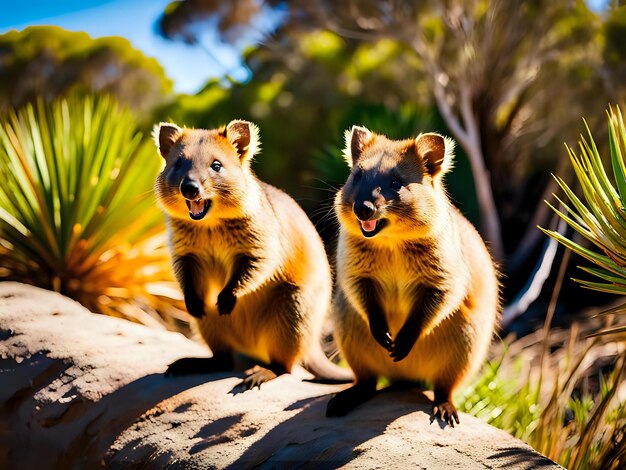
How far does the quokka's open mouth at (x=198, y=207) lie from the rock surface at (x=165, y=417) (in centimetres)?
95

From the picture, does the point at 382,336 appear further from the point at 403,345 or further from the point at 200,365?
the point at 200,365

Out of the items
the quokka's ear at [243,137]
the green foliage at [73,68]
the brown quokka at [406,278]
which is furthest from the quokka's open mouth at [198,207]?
the green foliage at [73,68]

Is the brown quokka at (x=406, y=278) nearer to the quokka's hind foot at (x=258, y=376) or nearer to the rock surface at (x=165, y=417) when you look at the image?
the rock surface at (x=165, y=417)

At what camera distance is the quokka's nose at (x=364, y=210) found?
3523mm

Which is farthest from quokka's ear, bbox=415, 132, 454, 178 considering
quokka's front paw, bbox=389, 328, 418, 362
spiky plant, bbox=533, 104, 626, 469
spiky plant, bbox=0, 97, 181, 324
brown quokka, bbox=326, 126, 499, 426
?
spiky plant, bbox=0, 97, 181, 324

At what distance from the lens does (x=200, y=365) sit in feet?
15.2

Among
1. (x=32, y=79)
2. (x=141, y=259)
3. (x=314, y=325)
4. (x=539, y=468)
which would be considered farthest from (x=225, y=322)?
(x=32, y=79)

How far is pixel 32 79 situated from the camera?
2373cm

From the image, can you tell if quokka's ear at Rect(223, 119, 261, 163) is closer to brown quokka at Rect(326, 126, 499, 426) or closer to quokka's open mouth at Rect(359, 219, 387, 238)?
brown quokka at Rect(326, 126, 499, 426)

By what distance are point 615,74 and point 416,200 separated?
13.8 meters

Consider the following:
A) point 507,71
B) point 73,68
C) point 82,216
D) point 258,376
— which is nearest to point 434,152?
point 258,376

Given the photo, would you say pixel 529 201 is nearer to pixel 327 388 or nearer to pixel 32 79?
pixel 327 388

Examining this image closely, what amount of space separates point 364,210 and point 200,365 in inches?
66.0

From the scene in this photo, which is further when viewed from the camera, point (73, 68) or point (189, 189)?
point (73, 68)
